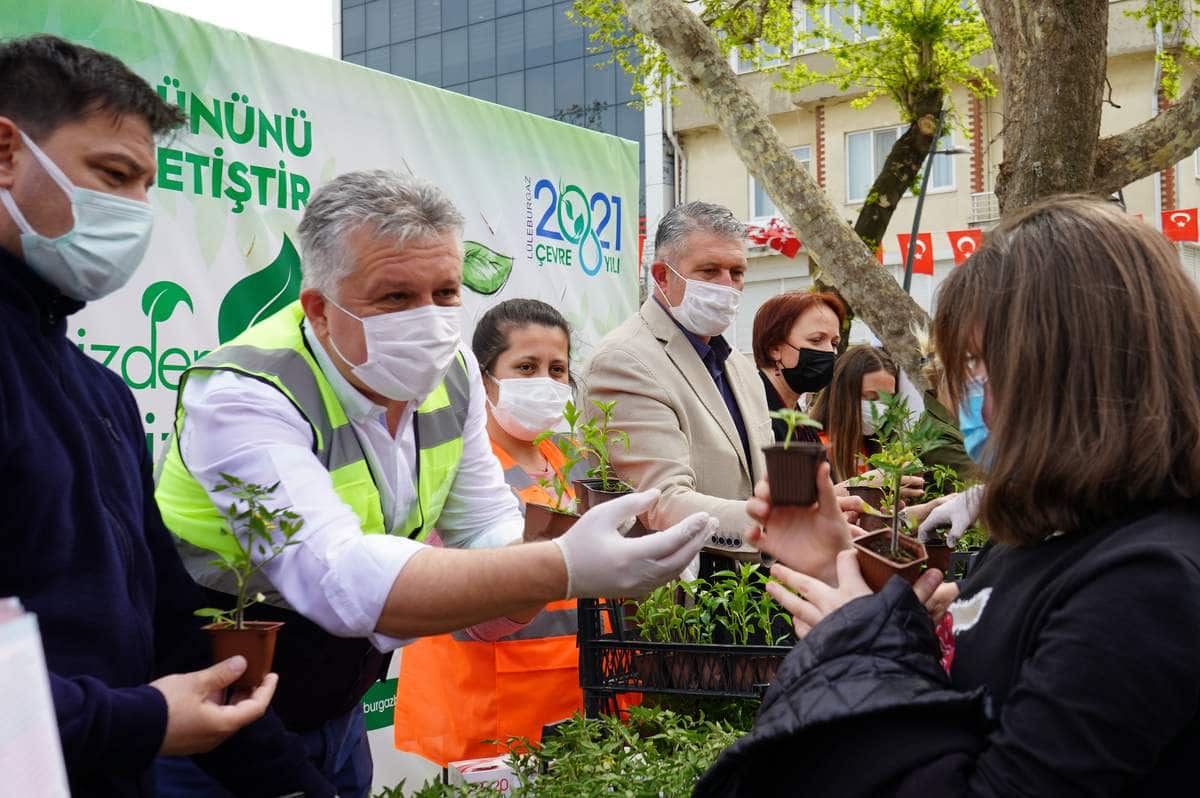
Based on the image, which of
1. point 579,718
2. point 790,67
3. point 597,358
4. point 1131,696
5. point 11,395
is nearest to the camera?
point 1131,696

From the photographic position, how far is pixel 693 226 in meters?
3.73

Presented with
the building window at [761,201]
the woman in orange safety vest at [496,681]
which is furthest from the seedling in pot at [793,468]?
the building window at [761,201]

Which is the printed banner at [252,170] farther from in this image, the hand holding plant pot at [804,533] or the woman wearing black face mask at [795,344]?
the hand holding plant pot at [804,533]

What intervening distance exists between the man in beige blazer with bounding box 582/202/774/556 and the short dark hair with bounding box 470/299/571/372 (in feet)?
1.62

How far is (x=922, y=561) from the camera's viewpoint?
1.73 metres

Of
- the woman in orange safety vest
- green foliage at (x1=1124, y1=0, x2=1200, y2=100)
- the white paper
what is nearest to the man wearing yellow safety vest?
the woman in orange safety vest

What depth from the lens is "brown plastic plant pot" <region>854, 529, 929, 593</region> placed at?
165 cm

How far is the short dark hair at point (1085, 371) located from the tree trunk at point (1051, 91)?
11.0ft

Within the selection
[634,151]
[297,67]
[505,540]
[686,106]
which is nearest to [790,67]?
[686,106]

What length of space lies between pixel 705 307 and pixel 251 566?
6.70ft

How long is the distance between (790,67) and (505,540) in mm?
22890

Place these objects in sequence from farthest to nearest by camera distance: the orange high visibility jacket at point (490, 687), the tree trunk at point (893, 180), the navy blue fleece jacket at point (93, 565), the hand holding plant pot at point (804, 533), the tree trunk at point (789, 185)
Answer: the tree trunk at point (893, 180) < the tree trunk at point (789, 185) < the orange high visibility jacket at point (490, 687) < the hand holding plant pot at point (804, 533) < the navy blue fleece jacket at point (93, 565)

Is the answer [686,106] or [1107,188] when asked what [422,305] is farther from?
[686,106]

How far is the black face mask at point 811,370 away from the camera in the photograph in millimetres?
4727
